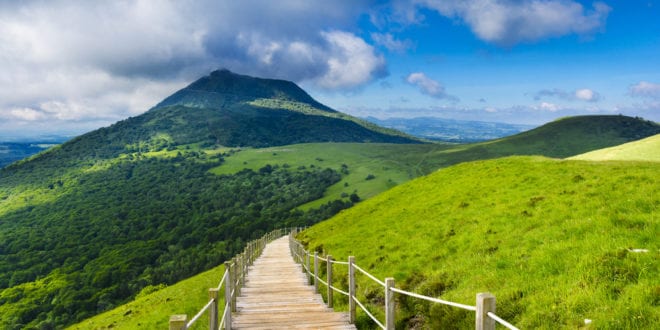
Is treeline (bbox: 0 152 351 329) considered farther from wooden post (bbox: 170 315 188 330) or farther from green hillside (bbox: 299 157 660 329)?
wooden post (bbox: 170 315 188 330)

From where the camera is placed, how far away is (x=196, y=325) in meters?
19.1

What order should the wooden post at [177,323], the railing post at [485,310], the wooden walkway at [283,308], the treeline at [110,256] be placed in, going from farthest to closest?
the treeline at [110,256] → the wooden walkway at [283,308] → the wooden post at [177,323] → the railing post at [485,310]

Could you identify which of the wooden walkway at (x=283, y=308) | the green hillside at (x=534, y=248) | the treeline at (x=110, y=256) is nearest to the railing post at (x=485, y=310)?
the green hillside at (x=534, y=248)

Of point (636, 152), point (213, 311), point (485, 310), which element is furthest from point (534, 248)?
point (636, 152)

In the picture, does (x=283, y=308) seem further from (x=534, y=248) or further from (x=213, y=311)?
(x=534, y=248)

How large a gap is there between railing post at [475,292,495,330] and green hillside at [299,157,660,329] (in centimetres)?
393

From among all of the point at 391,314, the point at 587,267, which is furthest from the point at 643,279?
the point at 391,314

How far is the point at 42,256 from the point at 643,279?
201 meters

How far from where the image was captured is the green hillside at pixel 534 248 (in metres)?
8.96

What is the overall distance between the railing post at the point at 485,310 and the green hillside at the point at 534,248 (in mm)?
3929

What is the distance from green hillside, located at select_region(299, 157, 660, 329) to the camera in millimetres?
8961

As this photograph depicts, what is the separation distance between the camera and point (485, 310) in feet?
17.5

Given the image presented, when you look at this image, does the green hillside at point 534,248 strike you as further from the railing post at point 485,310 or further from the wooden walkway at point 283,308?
the railing post at point 485,310

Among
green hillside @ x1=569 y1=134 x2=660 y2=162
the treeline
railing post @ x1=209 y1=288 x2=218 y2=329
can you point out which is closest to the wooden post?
railing post @ x1=209 y1=288 x2=218 y2=329
